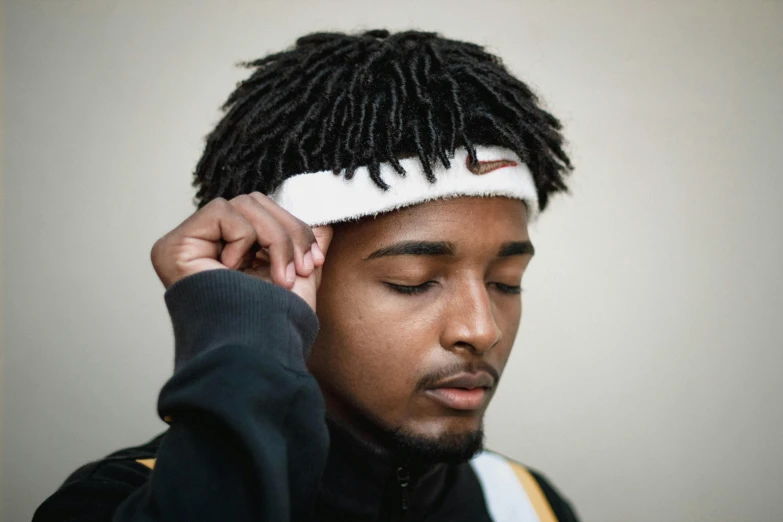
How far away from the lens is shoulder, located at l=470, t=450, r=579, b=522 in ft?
4.18

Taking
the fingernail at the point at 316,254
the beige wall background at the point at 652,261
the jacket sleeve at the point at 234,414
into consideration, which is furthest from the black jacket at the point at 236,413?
the beige wall background at the point at 652,261

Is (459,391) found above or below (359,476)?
above

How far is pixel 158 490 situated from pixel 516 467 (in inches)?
34.5

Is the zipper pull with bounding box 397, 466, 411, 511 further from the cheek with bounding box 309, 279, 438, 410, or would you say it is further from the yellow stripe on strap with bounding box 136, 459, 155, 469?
the yellow stripe on strap with bounding box 136, 459, 155, 469

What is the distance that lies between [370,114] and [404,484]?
610mm

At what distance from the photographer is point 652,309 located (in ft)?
5.72

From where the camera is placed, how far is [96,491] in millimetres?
954

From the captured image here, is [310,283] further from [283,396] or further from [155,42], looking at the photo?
[155,42]

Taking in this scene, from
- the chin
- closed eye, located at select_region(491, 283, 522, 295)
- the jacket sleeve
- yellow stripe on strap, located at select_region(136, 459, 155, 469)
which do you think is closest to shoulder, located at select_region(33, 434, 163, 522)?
yellow stripe on strap, located at select_region(136, 459, 155, 469)

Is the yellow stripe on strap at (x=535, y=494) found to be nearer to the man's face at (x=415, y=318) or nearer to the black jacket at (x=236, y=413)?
the man's face at (x=415, y=318)

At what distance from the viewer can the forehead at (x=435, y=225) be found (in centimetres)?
102

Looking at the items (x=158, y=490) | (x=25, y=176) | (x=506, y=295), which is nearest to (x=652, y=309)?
(x=506, y=295)

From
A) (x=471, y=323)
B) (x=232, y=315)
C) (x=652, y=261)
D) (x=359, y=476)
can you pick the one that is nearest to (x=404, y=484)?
(x=359, y=476)

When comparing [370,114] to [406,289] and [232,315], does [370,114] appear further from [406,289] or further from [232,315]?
[232,315]
